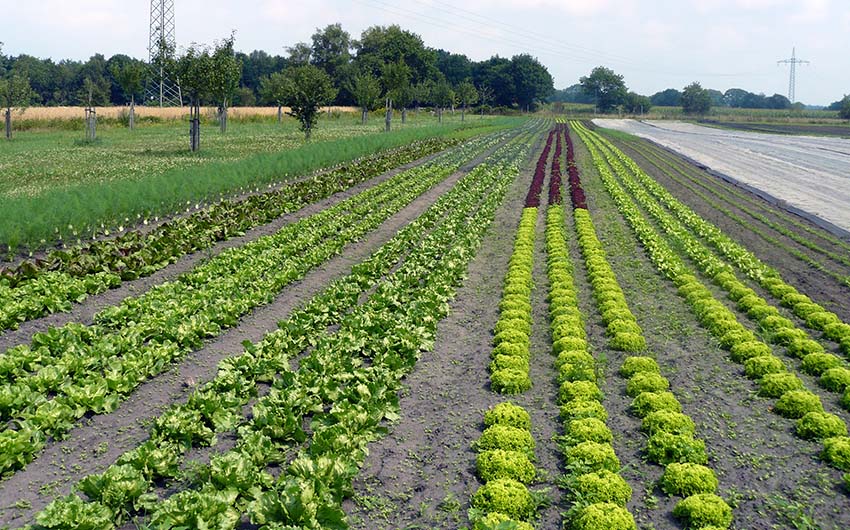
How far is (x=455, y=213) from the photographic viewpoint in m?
22.2

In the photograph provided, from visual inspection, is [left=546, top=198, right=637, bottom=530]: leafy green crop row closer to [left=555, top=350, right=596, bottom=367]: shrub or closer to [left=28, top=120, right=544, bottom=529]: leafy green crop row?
[left=555, top=350, right=596, bottom=367]: shrub

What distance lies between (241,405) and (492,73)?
156 m

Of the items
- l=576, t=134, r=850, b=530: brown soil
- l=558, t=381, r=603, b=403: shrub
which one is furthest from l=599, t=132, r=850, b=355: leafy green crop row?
l=558, t=381, r=603, b=403: shrub

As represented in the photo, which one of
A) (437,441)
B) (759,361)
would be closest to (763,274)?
(759,361)

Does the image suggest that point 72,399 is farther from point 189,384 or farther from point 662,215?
point 662,215

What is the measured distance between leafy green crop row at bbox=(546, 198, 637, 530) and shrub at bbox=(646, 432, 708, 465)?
48cm

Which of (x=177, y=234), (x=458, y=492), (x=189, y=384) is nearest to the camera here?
(x=458, y=492)

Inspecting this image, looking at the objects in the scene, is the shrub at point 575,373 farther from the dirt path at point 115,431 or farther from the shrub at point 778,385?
the dirt path at point 115,431

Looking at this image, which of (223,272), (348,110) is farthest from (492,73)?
(223,272)

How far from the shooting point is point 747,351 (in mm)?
10805

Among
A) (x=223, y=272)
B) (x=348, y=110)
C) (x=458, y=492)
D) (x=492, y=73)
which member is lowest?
(x=458, y=492)

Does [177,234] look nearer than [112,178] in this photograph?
Yes

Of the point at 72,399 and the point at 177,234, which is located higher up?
the point at 177,234

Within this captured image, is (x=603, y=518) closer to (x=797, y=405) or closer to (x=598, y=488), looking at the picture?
(x=598, y=488)
